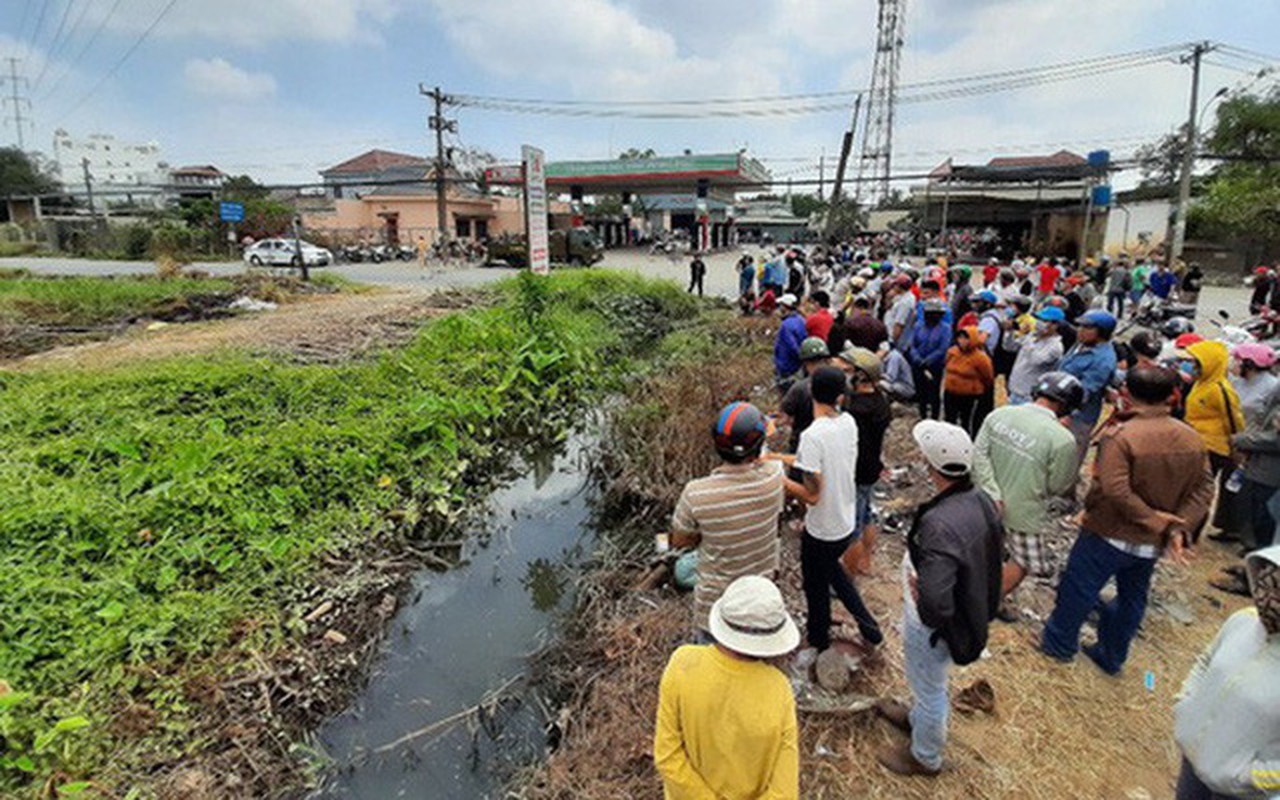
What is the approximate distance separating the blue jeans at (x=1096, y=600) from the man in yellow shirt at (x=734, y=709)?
2279 millimetres

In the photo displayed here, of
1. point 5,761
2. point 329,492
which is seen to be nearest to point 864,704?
point 5,761

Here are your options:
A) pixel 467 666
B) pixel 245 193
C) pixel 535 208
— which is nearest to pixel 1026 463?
pixel 467 666

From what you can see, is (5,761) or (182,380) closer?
(5,761)

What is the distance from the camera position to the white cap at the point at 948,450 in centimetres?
223

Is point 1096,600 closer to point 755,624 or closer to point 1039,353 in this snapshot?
point 1039,353

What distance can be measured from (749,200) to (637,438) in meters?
83.5

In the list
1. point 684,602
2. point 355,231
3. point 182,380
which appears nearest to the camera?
point 684,602

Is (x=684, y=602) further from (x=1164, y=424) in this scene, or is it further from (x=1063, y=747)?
(x=1164, y=424)

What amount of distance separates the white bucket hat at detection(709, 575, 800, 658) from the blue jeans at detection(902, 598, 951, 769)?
103 centimetres

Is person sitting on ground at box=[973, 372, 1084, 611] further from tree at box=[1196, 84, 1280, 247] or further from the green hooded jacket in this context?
tree at box=[1196, 84, 1280, 247]

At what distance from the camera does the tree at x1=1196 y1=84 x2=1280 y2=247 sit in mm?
23391

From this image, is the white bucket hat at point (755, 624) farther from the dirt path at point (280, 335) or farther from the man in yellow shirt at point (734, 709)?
the dirt path at point (280, 335)

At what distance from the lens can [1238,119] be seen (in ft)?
97.6

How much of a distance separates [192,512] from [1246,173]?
38.3 metres
